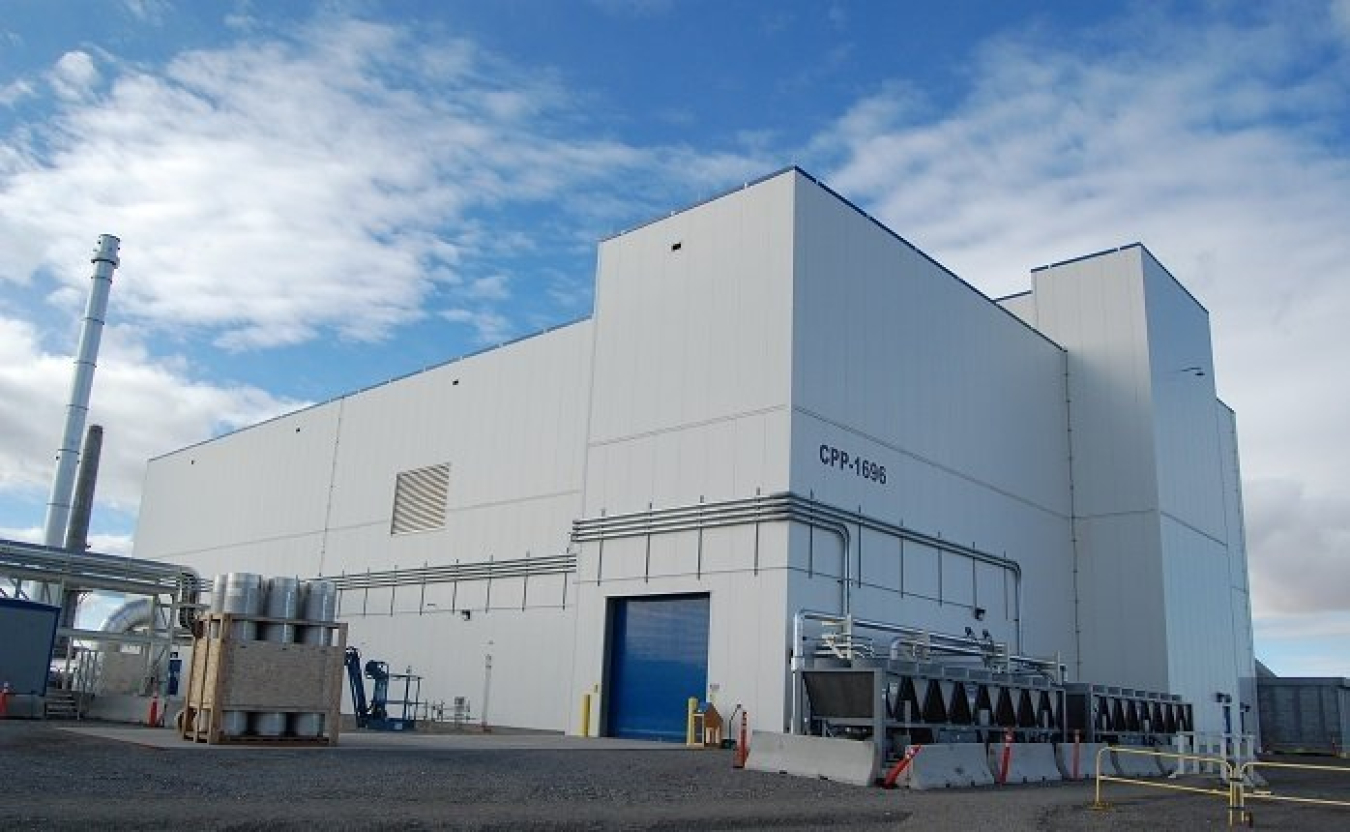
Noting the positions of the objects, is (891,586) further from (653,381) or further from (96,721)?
(96,721)

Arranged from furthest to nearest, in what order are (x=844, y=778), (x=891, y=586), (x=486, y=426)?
(x=486, y=426) → (x=891, y=586) → (x=844, y=778)

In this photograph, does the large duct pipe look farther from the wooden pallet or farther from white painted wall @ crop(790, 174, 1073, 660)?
white painted wall @ crop(790, 174, 1073, 660)

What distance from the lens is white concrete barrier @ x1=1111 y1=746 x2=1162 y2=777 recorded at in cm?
2378

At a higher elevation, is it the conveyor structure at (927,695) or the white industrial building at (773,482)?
the white industrial building at (773,482)

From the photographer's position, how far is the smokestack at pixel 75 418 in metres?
52.0

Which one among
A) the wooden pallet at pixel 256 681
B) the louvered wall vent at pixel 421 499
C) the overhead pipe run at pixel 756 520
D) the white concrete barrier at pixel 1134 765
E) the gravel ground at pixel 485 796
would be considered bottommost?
the gravel ground at pixel 485 796

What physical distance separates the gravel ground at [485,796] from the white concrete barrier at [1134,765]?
4.57 metres

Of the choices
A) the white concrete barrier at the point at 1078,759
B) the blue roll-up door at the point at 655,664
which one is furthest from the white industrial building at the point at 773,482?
the white concrete barrier at the point at 1078,759

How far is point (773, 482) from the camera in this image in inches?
915

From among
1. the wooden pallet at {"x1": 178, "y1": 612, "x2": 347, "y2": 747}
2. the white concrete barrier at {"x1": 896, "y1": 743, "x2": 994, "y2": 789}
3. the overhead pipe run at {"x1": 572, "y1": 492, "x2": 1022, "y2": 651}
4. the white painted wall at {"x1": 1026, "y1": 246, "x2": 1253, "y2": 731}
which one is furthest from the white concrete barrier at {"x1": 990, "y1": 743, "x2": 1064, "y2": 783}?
the wooden pallet at {"x1": 178, "y1": 612, "x2": 347, "y2": 747}

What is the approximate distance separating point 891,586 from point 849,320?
20.8ft

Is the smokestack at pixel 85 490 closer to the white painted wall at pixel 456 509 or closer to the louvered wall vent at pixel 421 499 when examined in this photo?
the white painted wall at pixel 456 509

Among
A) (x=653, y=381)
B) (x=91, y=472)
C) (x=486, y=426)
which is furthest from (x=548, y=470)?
(x=91, y=472)

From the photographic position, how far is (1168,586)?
32062 millimetres
